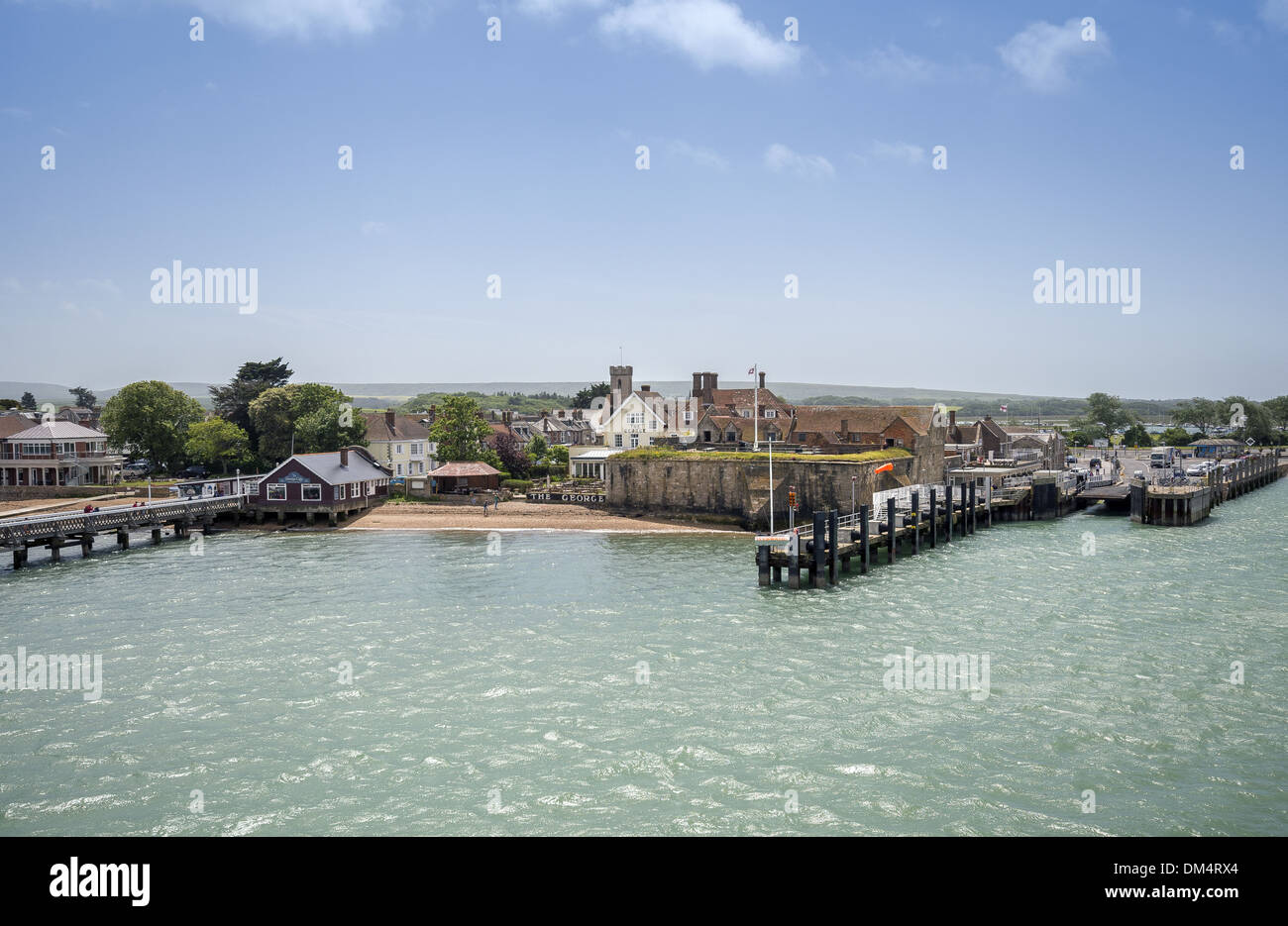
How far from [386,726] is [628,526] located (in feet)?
124

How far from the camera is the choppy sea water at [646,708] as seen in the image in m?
16.7

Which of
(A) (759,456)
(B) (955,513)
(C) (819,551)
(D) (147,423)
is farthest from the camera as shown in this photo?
(D) (147,423)

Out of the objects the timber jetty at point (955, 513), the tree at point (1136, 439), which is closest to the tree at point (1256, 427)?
the tree at point (1136, 439)

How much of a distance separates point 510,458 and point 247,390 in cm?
3134

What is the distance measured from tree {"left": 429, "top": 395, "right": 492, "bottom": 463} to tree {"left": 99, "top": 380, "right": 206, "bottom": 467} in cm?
2618

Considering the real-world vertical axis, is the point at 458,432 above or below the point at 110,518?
above

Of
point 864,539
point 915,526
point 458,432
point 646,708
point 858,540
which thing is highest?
point 458,432

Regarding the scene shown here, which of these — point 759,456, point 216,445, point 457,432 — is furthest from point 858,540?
point 216,445

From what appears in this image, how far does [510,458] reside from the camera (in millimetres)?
78812

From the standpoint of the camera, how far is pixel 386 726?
20688 millimetres

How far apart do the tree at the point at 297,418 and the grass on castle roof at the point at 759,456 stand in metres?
27.0

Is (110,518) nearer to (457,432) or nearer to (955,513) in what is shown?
(457,432)

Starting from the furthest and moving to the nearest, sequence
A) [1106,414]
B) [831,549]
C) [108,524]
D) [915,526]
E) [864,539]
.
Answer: [1106,414], [108,524], [915,526], [864,539], [831,549]
